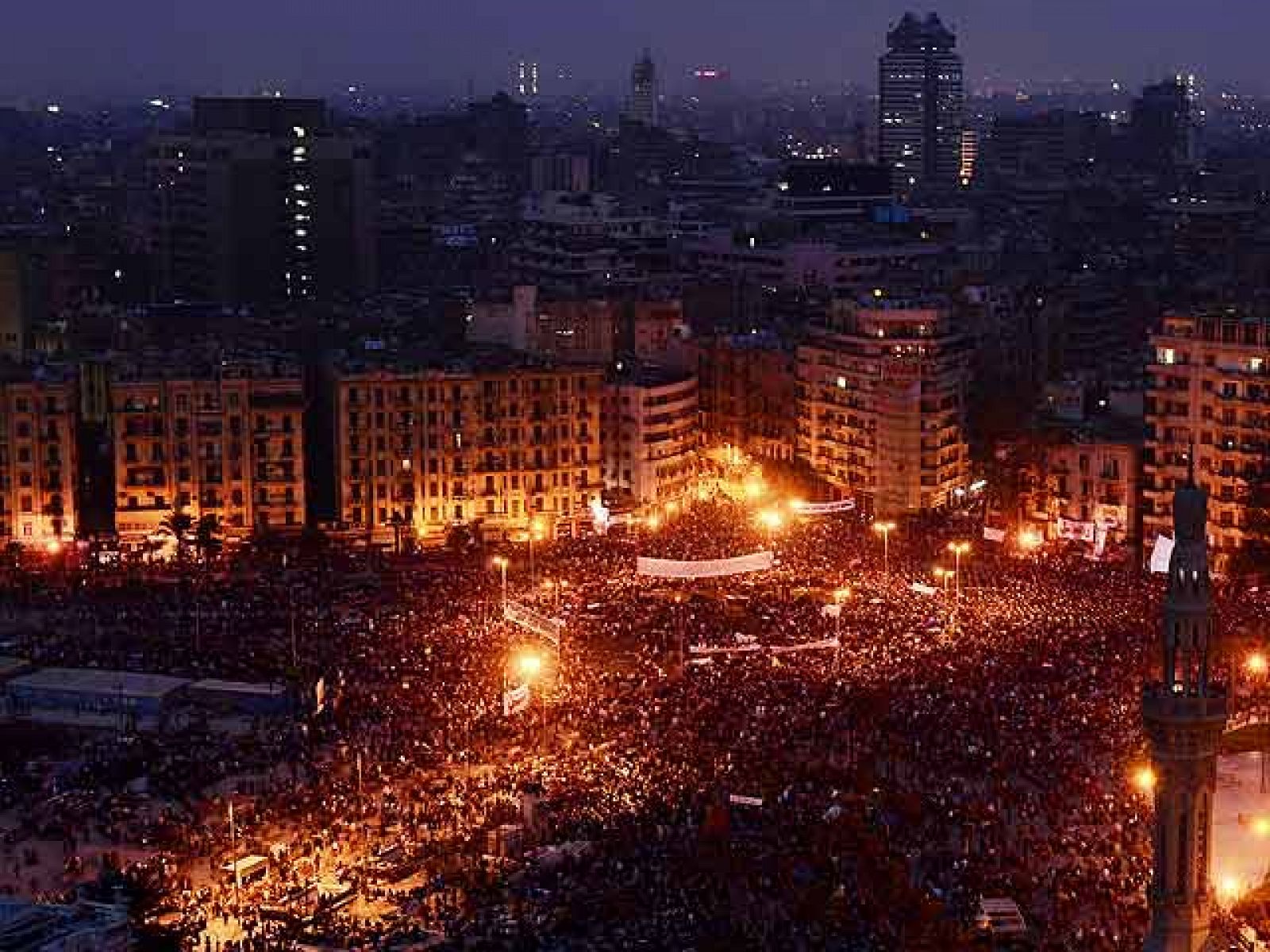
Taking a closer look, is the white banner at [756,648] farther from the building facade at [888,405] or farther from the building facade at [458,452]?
the building facade at [888,405]

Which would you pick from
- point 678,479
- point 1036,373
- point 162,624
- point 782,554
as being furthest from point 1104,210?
point 162,624

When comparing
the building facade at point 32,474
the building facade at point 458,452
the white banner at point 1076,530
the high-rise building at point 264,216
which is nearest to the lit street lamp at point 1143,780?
the white banner at point 1076,530

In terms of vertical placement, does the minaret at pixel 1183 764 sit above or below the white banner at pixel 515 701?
above

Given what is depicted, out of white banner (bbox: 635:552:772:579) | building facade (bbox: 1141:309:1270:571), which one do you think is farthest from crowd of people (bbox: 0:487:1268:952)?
building facade (bbox: 1141:309:1270:571)

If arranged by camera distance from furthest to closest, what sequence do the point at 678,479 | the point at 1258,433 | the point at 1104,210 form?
the point at 1104,210 → the point at 678,479 → the point at 1258,433

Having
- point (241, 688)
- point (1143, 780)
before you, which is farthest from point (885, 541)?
point (1143, 780)

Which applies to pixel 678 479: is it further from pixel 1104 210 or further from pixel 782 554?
pixel 1104 210
